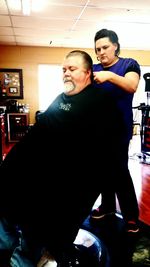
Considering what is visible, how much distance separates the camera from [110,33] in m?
1.82

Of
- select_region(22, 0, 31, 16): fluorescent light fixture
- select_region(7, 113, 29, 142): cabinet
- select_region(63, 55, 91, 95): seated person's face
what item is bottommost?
select_region(7, 113, 29, 142): cabinet

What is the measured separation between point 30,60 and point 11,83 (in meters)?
0.95

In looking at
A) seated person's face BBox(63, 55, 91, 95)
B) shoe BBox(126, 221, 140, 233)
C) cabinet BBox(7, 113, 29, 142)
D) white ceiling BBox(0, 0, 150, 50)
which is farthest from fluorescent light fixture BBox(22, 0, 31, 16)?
shoe BBox(126, 221, 140, 233)

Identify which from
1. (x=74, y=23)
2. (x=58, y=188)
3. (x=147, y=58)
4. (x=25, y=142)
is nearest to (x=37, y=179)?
(x=58, y=188)

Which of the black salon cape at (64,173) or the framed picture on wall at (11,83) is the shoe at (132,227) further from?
the framed picture on wall at (11,83)

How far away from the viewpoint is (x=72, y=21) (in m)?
5.77

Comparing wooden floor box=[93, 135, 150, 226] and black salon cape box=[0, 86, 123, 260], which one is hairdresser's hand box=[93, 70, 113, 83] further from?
wooden floor box=[93, 135, 150, 226]

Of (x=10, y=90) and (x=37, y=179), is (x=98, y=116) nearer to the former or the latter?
(x=37, y=179)

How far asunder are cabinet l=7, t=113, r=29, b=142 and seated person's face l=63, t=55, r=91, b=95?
5998 mm

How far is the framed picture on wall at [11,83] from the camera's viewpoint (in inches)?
325

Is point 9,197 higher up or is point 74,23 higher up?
point 74,23

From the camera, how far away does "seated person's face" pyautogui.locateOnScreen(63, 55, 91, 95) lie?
1.39 meters

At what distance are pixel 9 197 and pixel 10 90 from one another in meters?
7.49

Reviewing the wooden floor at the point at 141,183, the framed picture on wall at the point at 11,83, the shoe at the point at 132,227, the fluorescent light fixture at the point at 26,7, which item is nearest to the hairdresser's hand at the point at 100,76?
the shoe at the point at 132,227
